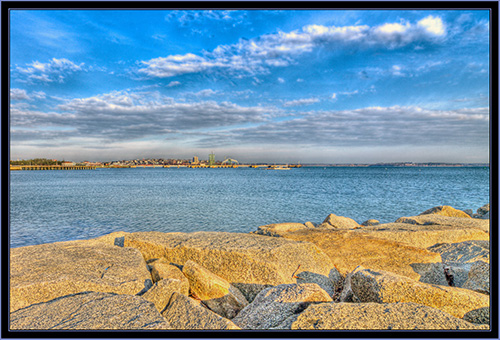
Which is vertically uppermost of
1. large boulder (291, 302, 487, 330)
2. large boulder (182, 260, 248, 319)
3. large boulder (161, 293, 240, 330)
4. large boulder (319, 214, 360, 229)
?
large boulder (291, 302, 487, 330)

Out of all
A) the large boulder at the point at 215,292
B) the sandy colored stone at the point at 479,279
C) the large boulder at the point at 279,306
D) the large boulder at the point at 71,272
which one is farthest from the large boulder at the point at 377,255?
the large boulder at the point at 71,272

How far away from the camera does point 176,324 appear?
11.4ft

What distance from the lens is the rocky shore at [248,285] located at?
306 centimetres

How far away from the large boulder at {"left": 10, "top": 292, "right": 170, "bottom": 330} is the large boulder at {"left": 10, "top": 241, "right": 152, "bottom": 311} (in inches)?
19.9

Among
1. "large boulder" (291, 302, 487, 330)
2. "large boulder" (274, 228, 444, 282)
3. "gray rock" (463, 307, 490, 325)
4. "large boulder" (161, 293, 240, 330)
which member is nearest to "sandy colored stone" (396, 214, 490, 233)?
"large boulder" (274, 228, 444, 282)

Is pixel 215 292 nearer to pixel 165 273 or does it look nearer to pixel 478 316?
pixel 165 273

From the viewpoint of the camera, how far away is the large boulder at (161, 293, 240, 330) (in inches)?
127

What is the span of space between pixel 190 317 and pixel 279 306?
1.08 m

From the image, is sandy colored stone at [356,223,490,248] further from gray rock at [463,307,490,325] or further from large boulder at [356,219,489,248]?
gray rock at [463,307,490,325]

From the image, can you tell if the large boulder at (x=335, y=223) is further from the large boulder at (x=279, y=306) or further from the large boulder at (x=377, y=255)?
the large boulder at (x=279, y=306)

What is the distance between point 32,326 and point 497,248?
15.9 feet

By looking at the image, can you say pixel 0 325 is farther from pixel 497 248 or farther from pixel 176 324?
pixel 497 248

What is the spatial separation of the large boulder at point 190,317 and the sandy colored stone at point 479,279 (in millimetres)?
4157

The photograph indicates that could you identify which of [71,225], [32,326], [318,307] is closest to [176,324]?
[32,326]
